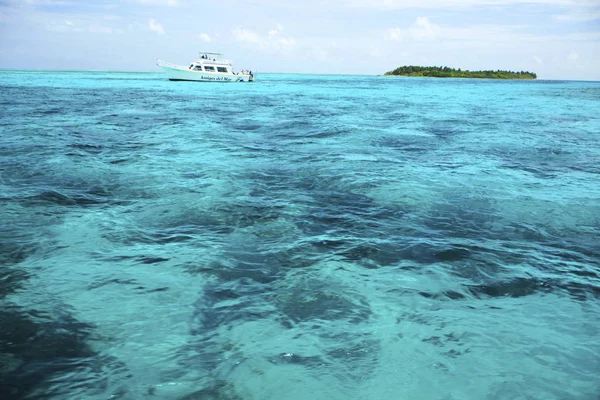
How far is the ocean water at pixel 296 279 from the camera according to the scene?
14.3 ft

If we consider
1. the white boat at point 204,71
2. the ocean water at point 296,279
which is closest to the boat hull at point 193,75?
the white boat at point 204,71

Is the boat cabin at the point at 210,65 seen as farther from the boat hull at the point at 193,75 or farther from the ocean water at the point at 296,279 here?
the ocean water at the point at 296,279

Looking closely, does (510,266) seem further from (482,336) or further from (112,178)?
(112,178)

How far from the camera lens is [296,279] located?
20.6 ft

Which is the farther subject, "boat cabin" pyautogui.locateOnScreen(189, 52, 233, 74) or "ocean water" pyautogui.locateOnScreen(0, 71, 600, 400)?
"boat cabin" pyautogui.locateOnScreen(189, 52, 233, 74)

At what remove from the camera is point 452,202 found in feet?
33.1

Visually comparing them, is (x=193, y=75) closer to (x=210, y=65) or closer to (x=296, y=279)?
(x=210, y=65)

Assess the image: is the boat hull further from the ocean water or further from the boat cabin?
the ocean water

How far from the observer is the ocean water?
14.3 feet

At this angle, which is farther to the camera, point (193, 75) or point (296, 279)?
point (193, 75)

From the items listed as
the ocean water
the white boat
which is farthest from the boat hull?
the ocean water

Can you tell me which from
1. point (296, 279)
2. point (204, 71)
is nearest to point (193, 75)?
point (204, 71)

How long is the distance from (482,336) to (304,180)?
7.45 m

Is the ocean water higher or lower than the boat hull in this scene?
lower
